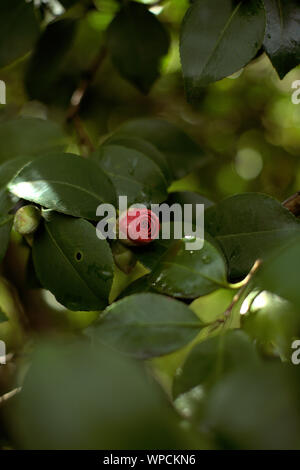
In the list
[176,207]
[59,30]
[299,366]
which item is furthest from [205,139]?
[299,366]

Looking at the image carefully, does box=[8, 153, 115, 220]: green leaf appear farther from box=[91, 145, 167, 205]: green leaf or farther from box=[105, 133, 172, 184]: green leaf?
box=[105, 133, 172, 184]: green leaf

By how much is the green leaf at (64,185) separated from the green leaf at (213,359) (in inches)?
9.1

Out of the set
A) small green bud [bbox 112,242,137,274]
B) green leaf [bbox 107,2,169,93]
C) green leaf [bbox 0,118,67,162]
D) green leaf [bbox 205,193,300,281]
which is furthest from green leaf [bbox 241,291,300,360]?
green leaf [bbox 107,2,169,93]

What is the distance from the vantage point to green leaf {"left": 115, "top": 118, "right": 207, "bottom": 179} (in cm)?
93

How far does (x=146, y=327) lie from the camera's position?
50 centimetres

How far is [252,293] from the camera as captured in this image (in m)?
0.54

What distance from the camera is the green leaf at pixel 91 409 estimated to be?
361 millimetres

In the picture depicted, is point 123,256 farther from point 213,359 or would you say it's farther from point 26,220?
point 213,359

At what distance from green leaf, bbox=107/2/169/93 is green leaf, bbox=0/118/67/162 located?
214 millimetres

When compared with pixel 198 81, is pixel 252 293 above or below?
below

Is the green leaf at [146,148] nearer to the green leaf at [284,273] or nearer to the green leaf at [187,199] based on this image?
the green leaf at [187,199]

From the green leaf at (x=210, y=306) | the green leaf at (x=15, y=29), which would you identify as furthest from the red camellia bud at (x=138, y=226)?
the green leaf at (x=210, y=306)

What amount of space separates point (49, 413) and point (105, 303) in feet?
0.86

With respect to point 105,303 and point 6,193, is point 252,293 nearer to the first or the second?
point 105,303
